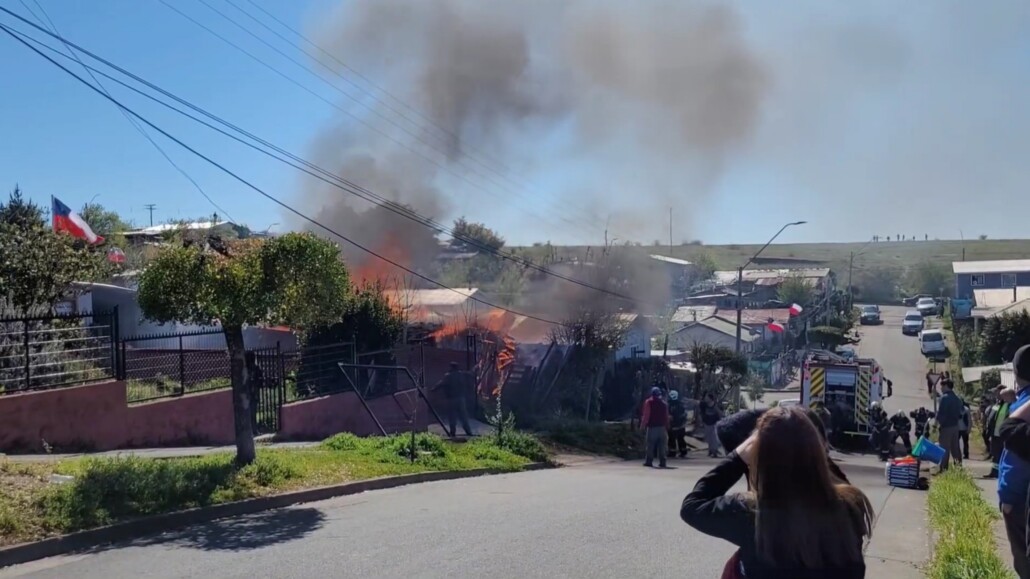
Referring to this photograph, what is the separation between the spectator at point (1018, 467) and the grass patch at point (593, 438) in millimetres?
14265

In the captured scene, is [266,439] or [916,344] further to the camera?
[916,344]

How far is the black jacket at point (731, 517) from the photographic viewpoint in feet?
10.1

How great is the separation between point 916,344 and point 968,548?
46757 millimetres

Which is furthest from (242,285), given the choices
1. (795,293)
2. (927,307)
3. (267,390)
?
(927,307)

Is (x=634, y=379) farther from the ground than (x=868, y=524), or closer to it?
closer to it

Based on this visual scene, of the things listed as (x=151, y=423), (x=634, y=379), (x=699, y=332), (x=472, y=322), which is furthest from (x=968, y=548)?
(x=699, y=332)

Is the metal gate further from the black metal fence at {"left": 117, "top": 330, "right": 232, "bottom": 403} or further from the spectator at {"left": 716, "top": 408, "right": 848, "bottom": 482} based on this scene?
the spectator at {"left": 716, "top": 408, "right": 848, "bottom": 482}

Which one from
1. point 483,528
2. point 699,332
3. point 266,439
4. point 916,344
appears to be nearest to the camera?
point 483,528

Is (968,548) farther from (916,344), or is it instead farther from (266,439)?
(916,344)

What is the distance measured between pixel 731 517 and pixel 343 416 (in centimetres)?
1499

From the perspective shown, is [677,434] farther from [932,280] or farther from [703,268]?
[932,280]

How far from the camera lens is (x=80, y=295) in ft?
65.7

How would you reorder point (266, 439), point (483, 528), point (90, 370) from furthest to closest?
point (266, 439) < point (90, 370) < point (483, 528)

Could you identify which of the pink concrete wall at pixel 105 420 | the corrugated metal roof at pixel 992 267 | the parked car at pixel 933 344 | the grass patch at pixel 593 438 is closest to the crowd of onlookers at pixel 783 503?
the pink concrete wall at pixel 105 420
